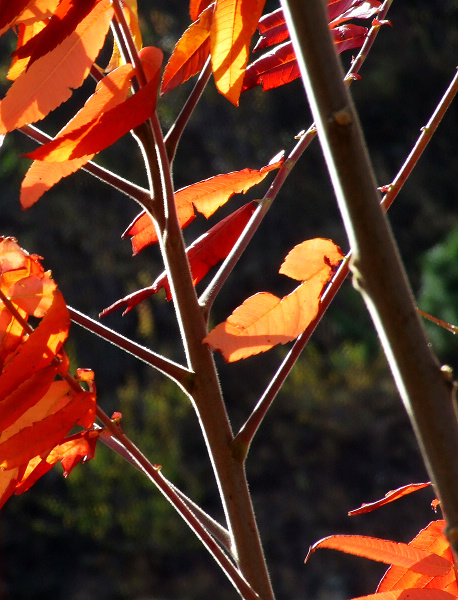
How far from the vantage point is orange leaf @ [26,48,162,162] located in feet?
1.23

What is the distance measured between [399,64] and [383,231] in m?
5.01

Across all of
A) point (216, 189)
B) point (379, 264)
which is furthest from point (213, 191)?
point (379, 264)

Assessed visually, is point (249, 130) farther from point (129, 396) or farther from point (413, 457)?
point (413, 457)

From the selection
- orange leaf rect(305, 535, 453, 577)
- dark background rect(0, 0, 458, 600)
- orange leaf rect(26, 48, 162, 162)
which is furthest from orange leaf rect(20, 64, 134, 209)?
dark background rect(0, 0, 458, 600)

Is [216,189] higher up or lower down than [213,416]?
higher up

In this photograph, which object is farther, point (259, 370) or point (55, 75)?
point (259, 370)

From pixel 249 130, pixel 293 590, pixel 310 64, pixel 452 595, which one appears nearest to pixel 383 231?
pixel 310 64

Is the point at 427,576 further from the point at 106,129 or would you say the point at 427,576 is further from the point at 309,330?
the point at 106,129

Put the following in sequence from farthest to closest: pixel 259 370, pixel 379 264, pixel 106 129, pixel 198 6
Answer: pixel 259 370 → pixel 198 6 → pixel 106 129 → pixel 379 264

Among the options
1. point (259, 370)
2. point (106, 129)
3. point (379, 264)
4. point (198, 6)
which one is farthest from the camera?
point (259, 370)

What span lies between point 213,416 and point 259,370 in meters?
3.82

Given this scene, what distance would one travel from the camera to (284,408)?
12.6 feet

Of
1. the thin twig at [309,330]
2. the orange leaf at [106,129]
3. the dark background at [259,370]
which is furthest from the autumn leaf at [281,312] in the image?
the dark background at [259,370]

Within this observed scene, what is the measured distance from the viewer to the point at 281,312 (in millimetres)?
414
